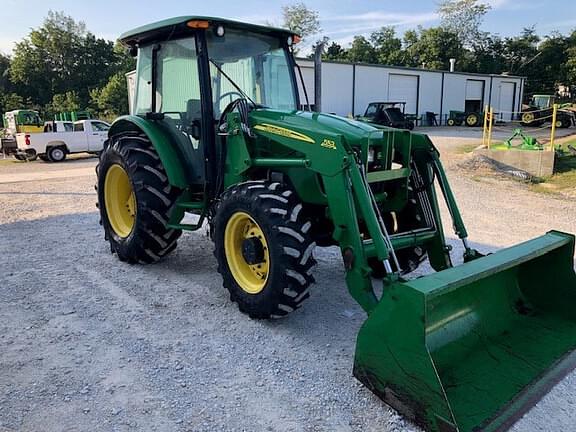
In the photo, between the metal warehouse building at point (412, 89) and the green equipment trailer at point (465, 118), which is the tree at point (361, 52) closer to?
the metal warehouse building at point (412, 89)

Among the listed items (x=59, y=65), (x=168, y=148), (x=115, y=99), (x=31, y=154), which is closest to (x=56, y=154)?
(x=31, y=154)

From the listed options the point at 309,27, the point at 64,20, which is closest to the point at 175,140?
the point at 64,20

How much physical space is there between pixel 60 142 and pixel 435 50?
131 feet

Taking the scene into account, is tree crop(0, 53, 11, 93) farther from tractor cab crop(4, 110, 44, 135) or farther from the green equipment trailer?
the green equipment trailer

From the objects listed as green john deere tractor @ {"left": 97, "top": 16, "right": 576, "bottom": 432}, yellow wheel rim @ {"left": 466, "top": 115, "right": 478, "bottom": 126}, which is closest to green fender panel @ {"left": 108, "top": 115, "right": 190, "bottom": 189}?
green john deere tractor @ {"left": 97, "top": 16, "right": 576, "bottom": 432}

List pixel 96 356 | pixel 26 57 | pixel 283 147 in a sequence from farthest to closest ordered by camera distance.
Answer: pixel 26 57
pixel 283 147
pixel 96 356

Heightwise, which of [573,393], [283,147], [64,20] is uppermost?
[64,20]

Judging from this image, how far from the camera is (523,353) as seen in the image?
2.98 metres

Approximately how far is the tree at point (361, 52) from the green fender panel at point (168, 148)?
164 ft

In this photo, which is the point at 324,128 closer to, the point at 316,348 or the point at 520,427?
the point at 316,348

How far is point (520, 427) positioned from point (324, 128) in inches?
89.8

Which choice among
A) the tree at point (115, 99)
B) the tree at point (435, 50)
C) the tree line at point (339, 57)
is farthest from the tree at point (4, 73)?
the tree at point (435, 50)

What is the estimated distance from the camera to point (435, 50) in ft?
156

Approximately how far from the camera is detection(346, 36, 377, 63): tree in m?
52.2
